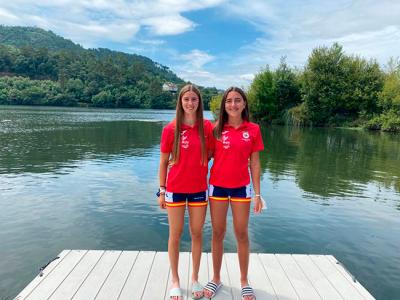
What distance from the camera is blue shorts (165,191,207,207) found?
325cm

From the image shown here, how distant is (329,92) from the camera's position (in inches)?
1598

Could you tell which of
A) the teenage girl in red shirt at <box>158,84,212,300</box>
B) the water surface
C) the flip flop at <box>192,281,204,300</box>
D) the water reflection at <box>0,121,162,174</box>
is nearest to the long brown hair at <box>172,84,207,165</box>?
the teenage girl in red shirt at <box>158,84,212,300</box>

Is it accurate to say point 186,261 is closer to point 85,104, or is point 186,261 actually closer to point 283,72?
point 283,72

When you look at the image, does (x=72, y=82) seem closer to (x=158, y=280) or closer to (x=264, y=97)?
(x=264, y=97)

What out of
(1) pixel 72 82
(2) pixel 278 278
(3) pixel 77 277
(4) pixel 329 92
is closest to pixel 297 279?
(2) pixel 278 278

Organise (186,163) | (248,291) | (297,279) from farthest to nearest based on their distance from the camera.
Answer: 1. (297,279)
2. (248,291)
3. (186,163)

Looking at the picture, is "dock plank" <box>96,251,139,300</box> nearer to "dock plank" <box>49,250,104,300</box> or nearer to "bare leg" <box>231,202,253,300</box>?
"dock plank" <box>49,250,104,300</box>

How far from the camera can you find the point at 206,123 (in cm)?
331

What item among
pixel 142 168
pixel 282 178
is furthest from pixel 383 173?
pixel 142 168

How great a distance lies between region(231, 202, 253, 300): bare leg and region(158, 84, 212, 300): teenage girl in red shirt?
326 millimetres

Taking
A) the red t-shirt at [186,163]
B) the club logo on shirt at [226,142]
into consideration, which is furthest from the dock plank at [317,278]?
the club logo on shirt at [226,142]

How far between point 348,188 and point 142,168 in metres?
7.04

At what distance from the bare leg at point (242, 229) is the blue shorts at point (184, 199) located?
0.31m

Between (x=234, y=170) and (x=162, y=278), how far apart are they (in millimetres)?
1467
